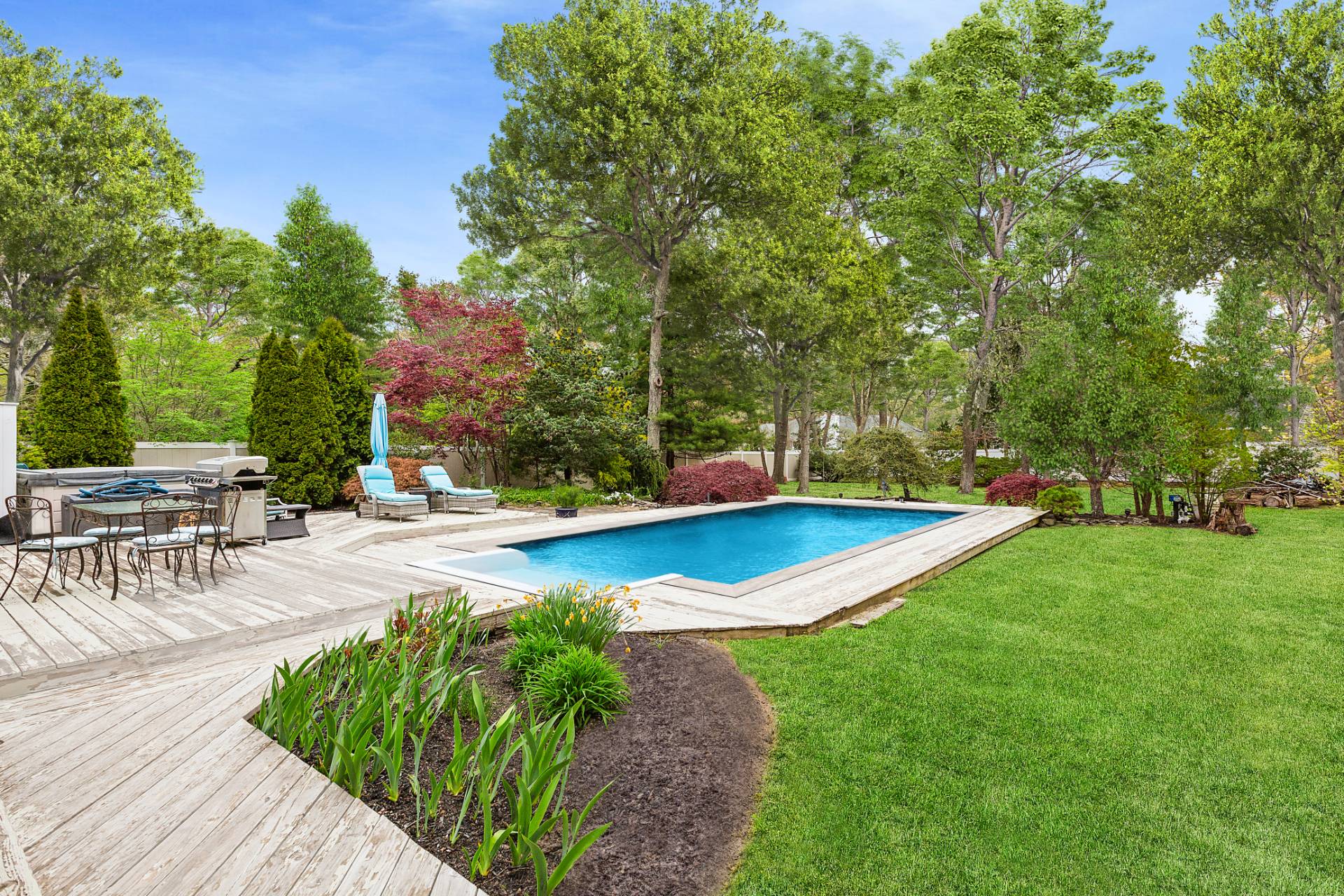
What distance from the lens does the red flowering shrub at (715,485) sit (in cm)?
1406

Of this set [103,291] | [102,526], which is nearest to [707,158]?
[102,526]

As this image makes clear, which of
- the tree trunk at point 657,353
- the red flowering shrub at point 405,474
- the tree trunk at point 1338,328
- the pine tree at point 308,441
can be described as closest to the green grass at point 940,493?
the tree trunk at point 657,353

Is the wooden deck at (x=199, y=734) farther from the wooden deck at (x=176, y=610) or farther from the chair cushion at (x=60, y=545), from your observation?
the chair cushion at (x=60, y=545)

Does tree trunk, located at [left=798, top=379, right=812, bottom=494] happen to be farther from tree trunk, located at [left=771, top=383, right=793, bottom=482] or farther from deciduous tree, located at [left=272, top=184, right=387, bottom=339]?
deciduous tree, located at [left=272, top=184, right=387, bottom=339]

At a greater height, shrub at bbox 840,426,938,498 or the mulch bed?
shrub at bbox 840,426,938,498

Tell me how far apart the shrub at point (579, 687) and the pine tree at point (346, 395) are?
9.86 metres

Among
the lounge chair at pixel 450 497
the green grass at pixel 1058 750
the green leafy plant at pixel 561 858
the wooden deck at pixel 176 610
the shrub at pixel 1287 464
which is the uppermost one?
the shrub at pixel 1287 464

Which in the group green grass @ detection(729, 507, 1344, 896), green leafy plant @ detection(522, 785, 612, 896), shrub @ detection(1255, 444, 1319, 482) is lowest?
green grass @ detection(729, 507, 1344, 896)

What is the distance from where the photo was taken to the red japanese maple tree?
42.5 feet

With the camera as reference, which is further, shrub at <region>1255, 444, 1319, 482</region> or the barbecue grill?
shrub at <region>1255, 444, 1319, 482</region>

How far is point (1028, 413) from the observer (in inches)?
448

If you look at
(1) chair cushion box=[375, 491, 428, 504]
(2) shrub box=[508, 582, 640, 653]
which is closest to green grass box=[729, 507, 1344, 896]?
(2) shrub box=[508, 582, 640, 653]

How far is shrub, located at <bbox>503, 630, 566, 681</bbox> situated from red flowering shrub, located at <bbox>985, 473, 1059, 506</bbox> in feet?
38.9

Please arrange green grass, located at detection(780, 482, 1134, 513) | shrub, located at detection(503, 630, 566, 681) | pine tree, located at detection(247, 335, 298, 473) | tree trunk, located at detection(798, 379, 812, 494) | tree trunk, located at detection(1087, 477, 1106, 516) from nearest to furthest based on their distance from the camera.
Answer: shrub, located at detection(503, 630, 566, 681)
pine tree, located at detection(247, 335, 298, 473)
tree trunk, located at detection(1087, 477, 1106, 516)
green grass, located at detection(780, 482, 1134, 513)
tree trunk, located at detection(798, 379, 812, 494)
